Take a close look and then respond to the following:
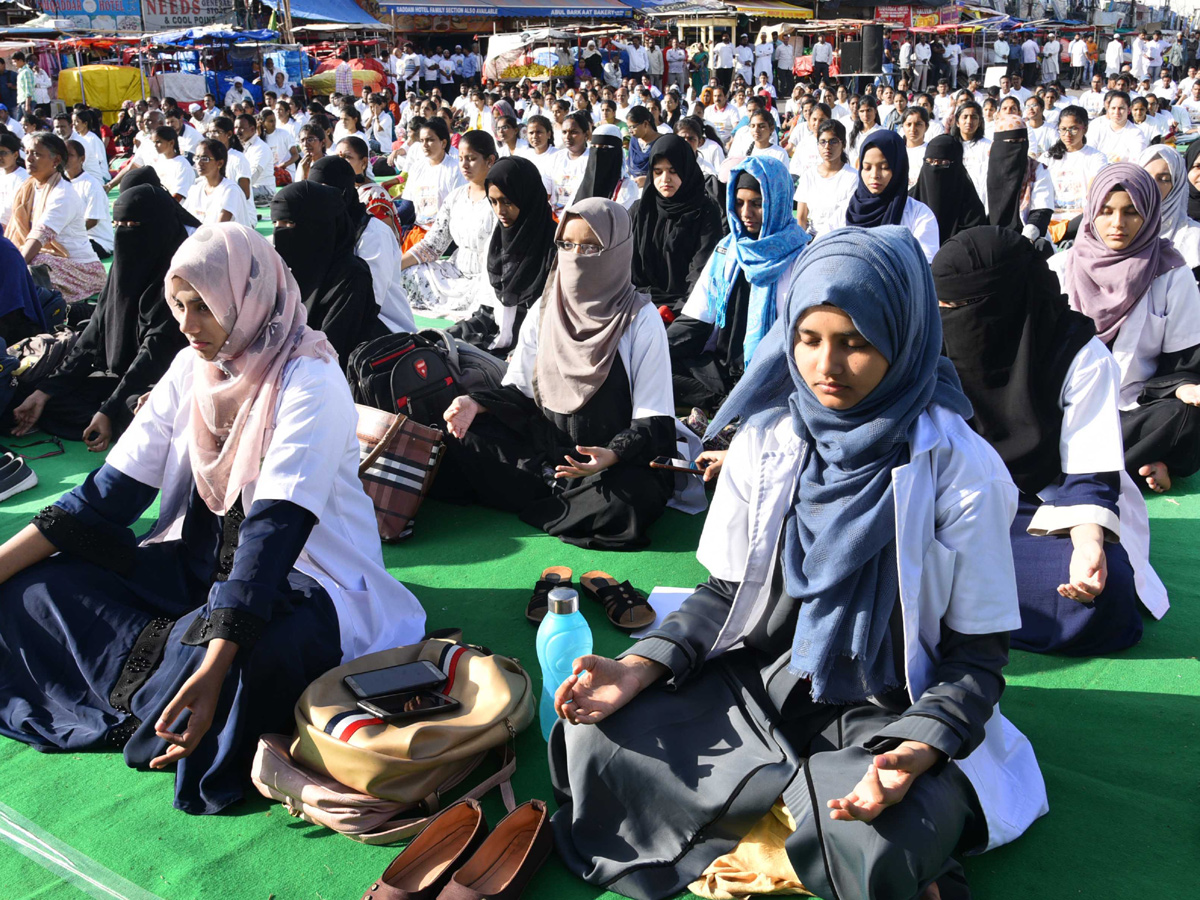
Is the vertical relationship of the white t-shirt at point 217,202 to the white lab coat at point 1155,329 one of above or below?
above

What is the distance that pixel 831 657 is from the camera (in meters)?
1.96

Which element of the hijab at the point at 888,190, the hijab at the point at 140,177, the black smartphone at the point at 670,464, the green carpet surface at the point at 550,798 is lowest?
the green carpet surface at the point at 550,798

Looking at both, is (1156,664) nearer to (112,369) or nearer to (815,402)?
(815,402)

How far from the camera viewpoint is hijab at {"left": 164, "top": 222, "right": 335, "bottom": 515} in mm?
2443

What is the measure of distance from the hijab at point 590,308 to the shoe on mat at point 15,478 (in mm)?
2261

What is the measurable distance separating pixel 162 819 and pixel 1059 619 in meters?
2.30

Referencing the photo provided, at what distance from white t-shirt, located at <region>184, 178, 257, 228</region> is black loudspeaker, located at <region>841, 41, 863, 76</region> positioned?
1670 cm

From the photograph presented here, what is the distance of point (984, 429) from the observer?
299 centimetres

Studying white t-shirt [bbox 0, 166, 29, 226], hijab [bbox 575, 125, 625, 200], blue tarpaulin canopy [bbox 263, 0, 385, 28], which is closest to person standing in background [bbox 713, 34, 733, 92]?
blue tarpaulin canopy [bbox 263, 0, 385, 28]

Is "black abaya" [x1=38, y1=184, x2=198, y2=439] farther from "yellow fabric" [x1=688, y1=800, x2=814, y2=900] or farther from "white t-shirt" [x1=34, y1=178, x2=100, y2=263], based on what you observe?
"yellow fabric" [x1=688, y1=800, x2=814, y2=900]

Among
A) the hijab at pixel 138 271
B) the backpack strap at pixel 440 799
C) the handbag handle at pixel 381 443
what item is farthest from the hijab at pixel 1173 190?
the hijab at pixel 138 271

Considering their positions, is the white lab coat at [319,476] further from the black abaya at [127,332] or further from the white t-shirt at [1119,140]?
the white t-shirt at [1119,140]

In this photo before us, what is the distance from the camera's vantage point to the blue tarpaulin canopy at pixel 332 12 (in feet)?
94.7

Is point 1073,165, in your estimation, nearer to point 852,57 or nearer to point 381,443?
point 381,443
